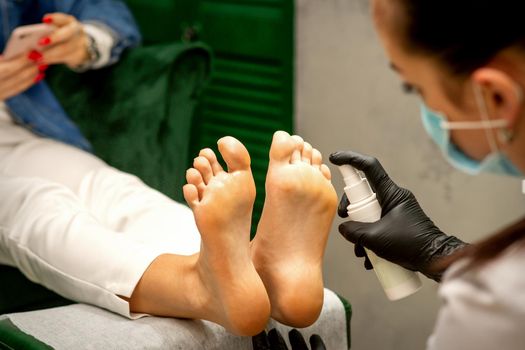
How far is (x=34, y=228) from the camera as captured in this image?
1.45 meters

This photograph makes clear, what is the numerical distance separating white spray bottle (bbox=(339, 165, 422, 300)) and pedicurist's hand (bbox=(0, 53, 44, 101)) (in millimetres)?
874

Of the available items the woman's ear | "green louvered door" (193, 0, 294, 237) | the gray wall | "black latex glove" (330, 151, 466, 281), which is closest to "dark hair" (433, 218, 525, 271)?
the woman's ear

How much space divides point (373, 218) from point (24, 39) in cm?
92

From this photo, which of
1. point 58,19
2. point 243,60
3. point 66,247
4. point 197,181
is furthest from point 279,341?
point 243,60

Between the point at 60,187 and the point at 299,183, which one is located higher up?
the point at 299,183

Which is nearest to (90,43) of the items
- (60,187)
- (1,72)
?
(1,72)

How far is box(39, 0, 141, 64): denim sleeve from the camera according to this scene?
2018mm

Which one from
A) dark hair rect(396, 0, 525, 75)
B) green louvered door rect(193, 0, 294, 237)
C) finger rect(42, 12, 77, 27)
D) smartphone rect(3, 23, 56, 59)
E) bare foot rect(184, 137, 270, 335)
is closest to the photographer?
dark hair rect(396, 0, 525, 75)

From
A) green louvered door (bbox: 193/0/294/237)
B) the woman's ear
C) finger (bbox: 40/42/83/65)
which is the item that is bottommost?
green louvered door (bbox: 193/0/294/237)

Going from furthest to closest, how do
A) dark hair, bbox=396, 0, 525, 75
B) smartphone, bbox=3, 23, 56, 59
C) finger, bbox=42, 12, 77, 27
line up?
finger, bbox=42, 12, 77, 27, smartphone, bbox=3, 23, 56, 59, dark hair, bbox=396, 0, 525, 75

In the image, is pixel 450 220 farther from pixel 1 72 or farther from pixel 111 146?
pixel 1 72

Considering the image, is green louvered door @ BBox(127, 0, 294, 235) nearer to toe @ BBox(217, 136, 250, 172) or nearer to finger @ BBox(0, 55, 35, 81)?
finger @ BBox(0, 55, 35, 81)

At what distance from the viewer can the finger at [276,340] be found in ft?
4.06

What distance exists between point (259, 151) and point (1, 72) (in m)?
0.82
